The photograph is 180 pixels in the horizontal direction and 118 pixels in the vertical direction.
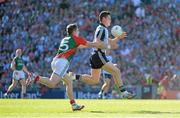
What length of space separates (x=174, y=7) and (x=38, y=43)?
30.3 feet

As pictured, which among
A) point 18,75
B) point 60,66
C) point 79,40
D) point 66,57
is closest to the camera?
point 79,40

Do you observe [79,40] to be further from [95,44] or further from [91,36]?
[91,36]

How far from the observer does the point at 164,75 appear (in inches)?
1517

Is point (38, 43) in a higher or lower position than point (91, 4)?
lower

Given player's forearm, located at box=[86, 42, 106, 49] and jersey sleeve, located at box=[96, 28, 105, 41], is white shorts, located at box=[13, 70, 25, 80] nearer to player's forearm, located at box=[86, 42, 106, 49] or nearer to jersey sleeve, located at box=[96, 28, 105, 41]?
jersey sleeve, located at box=[96, 28, 105, 41]

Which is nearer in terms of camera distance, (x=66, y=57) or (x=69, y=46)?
(x=69, y=46)

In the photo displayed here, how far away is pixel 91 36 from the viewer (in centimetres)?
4144

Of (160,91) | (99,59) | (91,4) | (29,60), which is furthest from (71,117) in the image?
(91,4)

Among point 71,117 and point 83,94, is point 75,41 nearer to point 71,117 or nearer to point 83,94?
point 71,117

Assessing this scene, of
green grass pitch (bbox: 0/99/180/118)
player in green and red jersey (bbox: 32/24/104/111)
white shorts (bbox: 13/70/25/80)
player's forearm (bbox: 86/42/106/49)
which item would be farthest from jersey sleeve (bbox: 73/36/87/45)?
white shorts (bbox: 13/70/25/80)

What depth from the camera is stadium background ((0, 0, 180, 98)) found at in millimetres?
38750

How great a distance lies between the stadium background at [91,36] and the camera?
3875 centimetres

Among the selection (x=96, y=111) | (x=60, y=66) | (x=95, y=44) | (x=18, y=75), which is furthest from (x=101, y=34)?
(x=18, y=75)

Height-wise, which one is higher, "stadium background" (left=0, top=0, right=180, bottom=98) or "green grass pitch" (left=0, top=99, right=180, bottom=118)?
"stadium background" (left=0, top=0, right=180, bottom=98)
